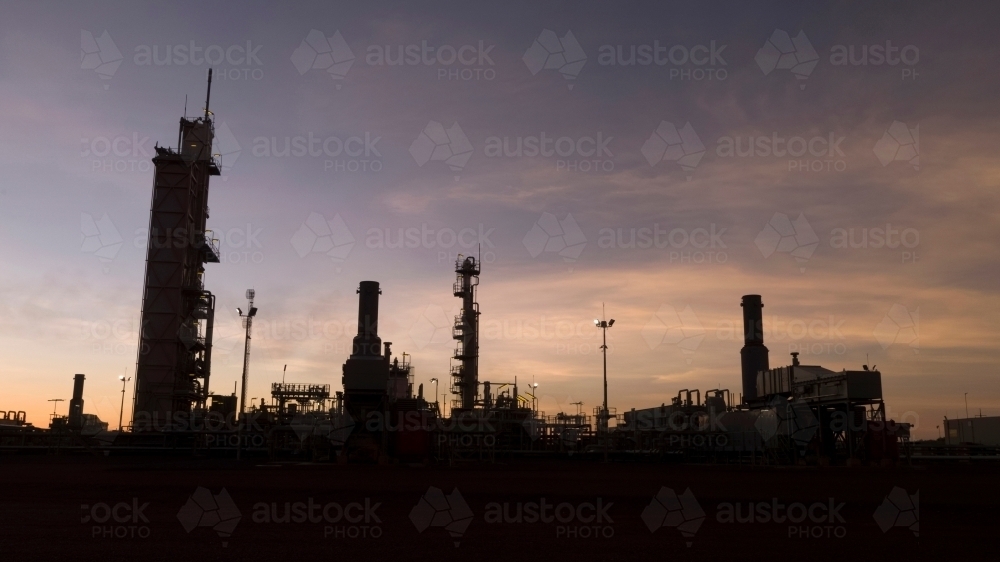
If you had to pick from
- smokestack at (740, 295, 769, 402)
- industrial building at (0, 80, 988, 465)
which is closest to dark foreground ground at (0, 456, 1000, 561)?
industrial building at (0, 80, 988, 465)

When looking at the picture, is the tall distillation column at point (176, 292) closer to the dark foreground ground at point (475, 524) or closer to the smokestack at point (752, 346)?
the dark foreground ground at point (475, 524)

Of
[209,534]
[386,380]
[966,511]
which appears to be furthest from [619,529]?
[386,380]

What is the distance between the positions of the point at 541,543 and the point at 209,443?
143ft

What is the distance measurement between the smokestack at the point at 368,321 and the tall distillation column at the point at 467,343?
94.2 feet

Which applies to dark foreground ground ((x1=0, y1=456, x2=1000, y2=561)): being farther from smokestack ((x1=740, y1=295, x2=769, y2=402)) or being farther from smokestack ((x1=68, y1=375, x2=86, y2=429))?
smokestack ((x1=68, y1=375, x2=86, y2=429))

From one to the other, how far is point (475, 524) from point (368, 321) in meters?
31.7

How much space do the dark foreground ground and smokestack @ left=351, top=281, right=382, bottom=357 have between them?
74.4 feet

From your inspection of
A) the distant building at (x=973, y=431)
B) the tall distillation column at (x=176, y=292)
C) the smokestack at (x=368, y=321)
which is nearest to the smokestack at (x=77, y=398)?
the tall distillation column at (x=176, y=292)

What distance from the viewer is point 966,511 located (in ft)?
48.1

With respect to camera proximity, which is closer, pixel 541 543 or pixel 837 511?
pixel 541 543

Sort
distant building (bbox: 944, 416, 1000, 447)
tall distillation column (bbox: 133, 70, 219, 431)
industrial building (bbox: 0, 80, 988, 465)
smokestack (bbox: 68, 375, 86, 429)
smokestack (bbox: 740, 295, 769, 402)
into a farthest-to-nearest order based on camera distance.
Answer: distant building (bbox: 944, 416, 1000, 447), smokestack (bbox: 68, 375, 86, 429), smokestack (bbox: 740, 295, 769, 402), tall distillation column (bbox: 133, 70, 219, 431), industrial building (bbox: 0, 80, 988, 465)

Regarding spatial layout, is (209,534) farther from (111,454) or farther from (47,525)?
(111,454)

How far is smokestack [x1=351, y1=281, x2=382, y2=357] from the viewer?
4256cm

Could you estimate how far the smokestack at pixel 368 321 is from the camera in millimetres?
42562
